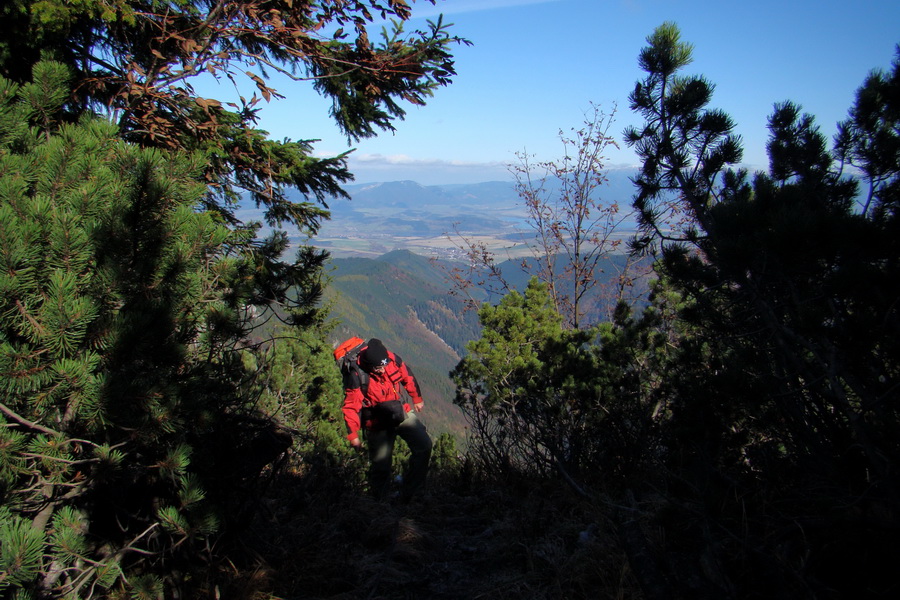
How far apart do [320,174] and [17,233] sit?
13.9ft

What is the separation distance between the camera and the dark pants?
4.82m

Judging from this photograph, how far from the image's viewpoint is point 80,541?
1.83m

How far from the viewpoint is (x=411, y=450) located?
4824 millimetres

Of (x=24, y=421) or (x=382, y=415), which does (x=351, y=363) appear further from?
(x=24, y=421)

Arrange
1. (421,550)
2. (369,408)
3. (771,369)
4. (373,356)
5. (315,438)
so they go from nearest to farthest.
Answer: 1. (771,369)
2. (315,438)
3. (421,550)
4. (373,356)
5. (369,408)

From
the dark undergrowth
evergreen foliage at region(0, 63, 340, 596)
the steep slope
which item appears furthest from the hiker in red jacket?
the steep slope

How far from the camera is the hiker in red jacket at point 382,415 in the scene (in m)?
4.62

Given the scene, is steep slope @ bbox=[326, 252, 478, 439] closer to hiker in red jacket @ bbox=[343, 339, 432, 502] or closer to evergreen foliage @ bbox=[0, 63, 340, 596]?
hiker in red jacket @ bbox=[343, 339, 432, 502]

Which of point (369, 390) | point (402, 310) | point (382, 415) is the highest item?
point (369, 390)

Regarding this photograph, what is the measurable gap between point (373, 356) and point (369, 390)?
34 cm

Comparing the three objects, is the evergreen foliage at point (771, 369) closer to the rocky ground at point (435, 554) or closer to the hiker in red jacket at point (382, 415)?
the rocky ground at point (435, 554)

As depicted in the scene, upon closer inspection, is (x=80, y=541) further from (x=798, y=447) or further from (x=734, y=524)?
(x=798, y=447)

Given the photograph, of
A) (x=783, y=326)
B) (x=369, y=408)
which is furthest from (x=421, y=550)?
(x=783, y=326)

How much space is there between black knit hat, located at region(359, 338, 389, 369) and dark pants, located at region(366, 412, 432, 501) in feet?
2.20
